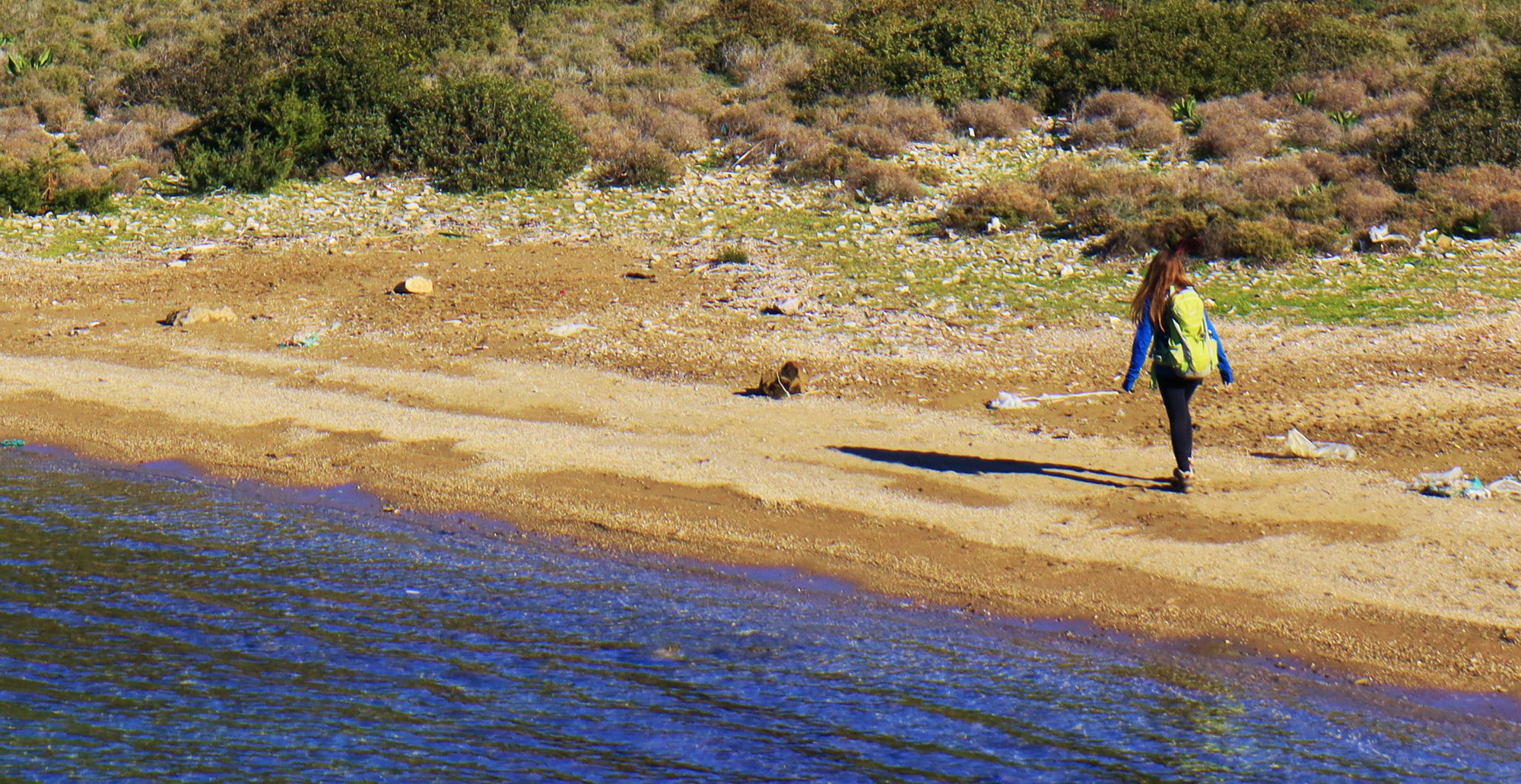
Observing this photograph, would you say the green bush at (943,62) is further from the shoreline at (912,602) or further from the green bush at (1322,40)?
the shoreline at (912,602)

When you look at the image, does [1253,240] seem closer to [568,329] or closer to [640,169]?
[568,329]

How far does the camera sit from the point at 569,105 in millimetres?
25359

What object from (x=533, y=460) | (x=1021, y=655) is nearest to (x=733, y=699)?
(x=1021, y=655)

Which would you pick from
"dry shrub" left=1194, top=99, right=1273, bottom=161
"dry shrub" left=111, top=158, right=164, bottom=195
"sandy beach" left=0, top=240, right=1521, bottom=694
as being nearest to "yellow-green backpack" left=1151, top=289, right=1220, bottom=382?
"sandy beach" left=0, top=240, right=1521, bottom=694

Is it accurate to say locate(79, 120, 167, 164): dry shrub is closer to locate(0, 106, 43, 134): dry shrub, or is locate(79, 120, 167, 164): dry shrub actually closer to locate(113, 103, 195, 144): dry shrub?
locate(113, 103, 195, 144): dry shrub

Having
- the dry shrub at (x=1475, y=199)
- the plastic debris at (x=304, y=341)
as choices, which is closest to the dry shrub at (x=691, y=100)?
the plastic debris at (x=304, y=341)

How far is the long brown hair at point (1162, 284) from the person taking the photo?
9.02 meters

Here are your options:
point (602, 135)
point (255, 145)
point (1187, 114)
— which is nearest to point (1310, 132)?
point (1187, 114)

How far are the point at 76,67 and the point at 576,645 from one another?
25036mm

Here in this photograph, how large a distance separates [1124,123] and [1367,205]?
19.3ft

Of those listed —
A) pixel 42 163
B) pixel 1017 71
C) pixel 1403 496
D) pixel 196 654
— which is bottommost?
pixel 196 654

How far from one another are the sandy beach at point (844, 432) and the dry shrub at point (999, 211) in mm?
2766

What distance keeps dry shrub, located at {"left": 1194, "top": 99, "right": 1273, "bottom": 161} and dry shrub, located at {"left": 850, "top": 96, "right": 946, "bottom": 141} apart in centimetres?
398

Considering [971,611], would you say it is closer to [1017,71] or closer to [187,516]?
[187,516]
